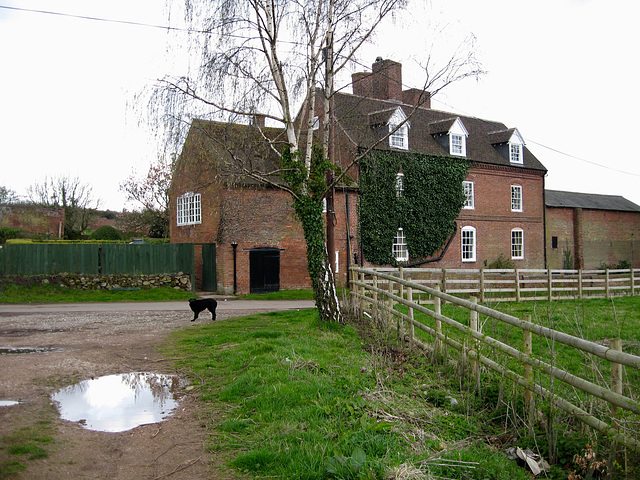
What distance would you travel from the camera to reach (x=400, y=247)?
2758 cm

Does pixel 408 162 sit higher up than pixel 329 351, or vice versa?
pixel 408 162

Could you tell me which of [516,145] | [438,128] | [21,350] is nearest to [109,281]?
[21,350]

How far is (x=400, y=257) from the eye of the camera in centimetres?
2753

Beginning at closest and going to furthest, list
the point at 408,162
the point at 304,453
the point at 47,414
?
the point at 304,453 < the point at 47,414 < the point at 408,162

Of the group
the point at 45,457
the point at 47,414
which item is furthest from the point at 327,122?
the point at 45,457

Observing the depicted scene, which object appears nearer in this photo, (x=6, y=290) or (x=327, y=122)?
(x=327, y=122)

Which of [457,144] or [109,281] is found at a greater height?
[457,144]

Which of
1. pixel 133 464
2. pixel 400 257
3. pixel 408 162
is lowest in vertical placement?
pixel 133 464

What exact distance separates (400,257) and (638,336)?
55.8ft

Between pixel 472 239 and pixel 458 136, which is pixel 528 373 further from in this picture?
pixel 458 136

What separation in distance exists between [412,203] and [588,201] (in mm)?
18473

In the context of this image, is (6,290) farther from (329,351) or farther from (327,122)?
(329,351)

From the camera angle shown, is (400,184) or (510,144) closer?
(400,184)

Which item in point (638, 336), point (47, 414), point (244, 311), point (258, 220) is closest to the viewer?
point (47, 414)
